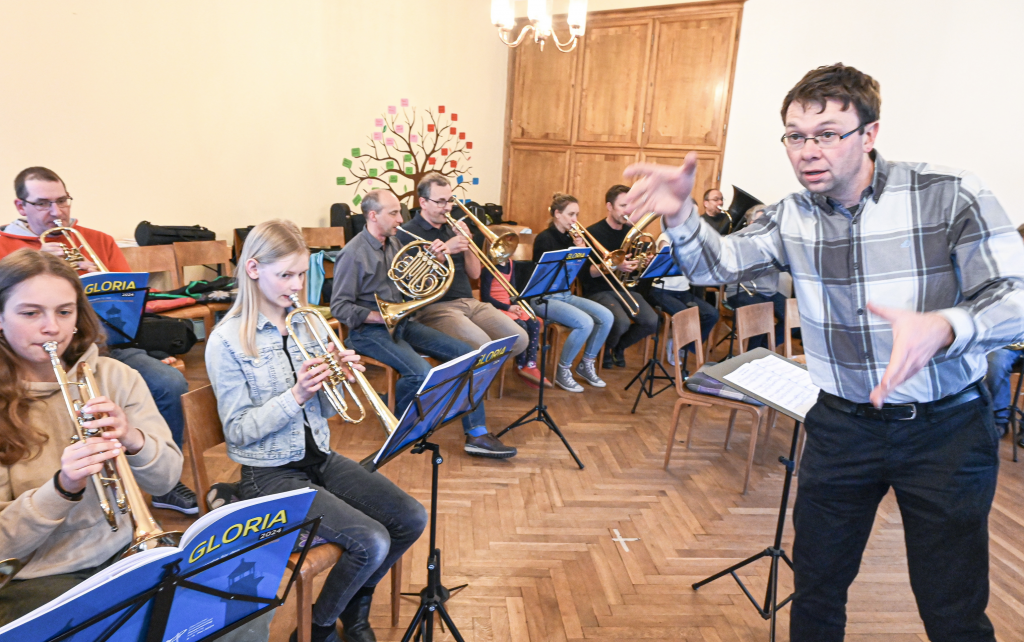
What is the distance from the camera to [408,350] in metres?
3.55

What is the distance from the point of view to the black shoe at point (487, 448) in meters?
3.51

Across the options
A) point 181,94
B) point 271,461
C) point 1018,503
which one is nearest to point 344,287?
point 271,461

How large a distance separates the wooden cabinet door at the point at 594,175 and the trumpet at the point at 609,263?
3.02m

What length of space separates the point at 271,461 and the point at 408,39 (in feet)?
19.1

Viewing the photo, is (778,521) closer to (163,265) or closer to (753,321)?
(753,321)

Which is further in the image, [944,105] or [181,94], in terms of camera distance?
[944,105]

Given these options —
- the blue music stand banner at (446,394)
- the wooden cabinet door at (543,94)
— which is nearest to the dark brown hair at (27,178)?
the blue music stand banner at (446,394)

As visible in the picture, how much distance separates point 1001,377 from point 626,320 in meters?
2.37

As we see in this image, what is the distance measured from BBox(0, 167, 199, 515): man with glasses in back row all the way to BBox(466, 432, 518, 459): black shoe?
1.39 meters

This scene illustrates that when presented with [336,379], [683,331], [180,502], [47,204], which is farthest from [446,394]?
[47,204]

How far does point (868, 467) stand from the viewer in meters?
1.56

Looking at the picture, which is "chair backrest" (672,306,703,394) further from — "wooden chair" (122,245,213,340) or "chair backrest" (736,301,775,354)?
"wooden chair" (122,245,213,340)

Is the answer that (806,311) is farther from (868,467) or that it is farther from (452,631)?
(452,631)

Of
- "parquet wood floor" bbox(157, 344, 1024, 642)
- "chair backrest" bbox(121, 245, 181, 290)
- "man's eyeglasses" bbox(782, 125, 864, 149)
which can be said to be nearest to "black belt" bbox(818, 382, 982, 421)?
"man's eyeglasses" bbox(782, 125, 864, 149)
